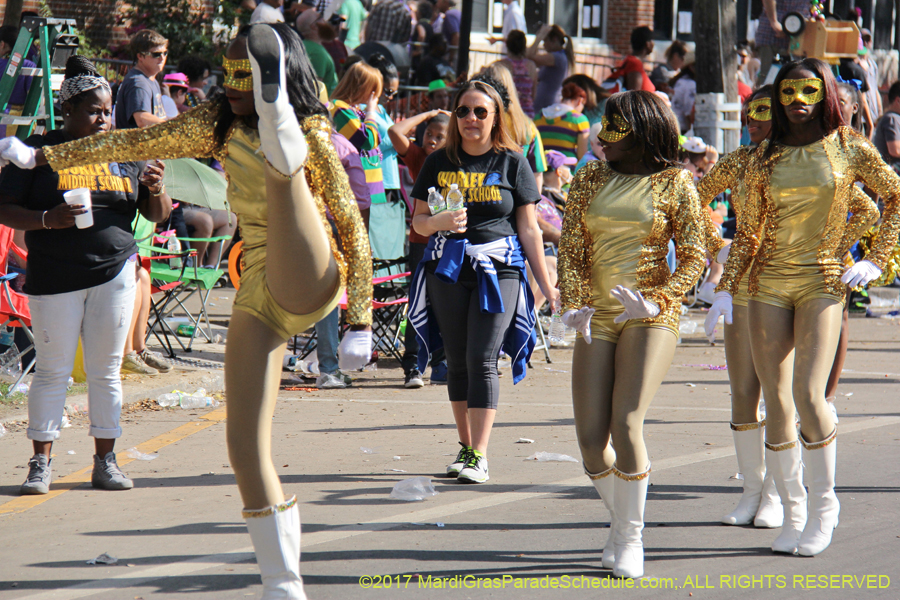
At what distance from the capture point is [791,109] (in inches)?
187

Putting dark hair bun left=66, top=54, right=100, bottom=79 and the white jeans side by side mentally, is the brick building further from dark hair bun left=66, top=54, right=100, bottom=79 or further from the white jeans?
the white jeans

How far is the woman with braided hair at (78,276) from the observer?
5359 millimetres

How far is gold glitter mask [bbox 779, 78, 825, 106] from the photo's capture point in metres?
4.71

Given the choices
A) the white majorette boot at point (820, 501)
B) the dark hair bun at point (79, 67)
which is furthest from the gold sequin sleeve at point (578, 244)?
the dark hair bun at point (79, 67)

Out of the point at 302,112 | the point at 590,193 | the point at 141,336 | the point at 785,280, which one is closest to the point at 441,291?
the point at 590,193

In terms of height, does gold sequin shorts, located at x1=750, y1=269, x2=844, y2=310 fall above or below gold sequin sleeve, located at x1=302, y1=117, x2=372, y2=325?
below

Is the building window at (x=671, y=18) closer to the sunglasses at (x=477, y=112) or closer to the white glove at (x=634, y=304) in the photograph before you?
the sunglasses at (x=477, y=112)

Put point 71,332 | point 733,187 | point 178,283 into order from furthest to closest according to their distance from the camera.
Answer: point 178,283, point 71,332, point 733,187

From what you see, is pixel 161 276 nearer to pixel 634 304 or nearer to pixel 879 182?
pixel 634 304

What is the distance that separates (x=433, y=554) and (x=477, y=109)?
2.51 m

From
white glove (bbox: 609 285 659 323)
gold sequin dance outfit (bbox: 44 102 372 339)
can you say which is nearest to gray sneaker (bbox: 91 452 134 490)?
gold sequin dance outfit (bbox: 44 102 372 339)

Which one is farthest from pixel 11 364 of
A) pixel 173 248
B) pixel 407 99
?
pixel 407 99

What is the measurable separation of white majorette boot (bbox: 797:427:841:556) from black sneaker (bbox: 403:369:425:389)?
435 cm

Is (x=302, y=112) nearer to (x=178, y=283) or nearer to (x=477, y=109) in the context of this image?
(x=477, y=109)
